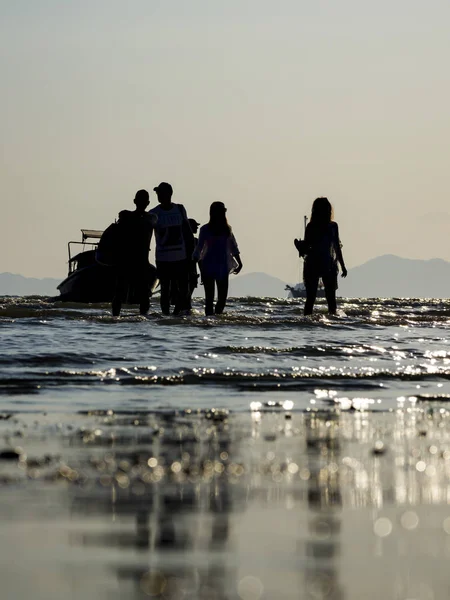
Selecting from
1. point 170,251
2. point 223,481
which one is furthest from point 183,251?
point 223,481

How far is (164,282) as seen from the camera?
56.0 feet

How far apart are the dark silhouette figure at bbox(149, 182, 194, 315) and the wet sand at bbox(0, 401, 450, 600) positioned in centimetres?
1083

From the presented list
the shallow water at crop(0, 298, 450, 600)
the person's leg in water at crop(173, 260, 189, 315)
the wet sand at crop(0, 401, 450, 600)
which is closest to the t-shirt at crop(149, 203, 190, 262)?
the person's leg in water at crop(173, 260, 189, 315)

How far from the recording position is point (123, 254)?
16547 millimetres

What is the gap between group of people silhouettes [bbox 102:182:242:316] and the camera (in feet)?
53.8

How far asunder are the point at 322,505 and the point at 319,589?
995 millimetres

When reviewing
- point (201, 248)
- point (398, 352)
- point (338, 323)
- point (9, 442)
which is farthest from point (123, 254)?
point (9, 442)

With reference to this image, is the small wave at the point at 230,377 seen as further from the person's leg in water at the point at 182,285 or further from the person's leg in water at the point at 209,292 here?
the person's leg in water at the point at 209,292

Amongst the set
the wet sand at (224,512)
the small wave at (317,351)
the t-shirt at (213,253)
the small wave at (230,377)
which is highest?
the t-shirt at (213,253)

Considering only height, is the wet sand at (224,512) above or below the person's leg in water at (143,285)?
below

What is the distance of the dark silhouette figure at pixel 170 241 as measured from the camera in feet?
54.4

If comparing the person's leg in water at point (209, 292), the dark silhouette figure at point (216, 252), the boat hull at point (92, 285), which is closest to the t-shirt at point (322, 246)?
the dark silhouette figure at point (216, 252)

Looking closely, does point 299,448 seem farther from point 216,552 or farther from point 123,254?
point 123,254

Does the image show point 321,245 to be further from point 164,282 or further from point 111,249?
point 111,249
